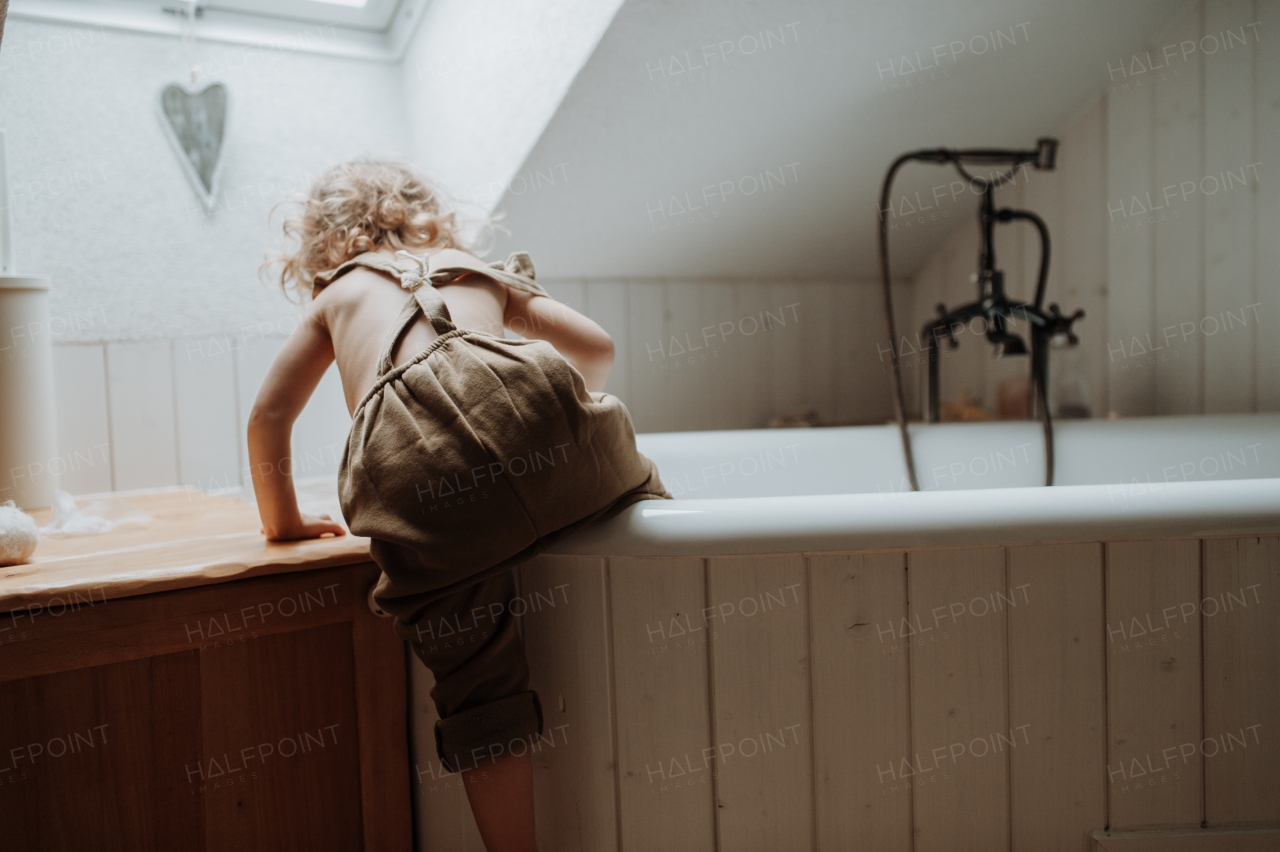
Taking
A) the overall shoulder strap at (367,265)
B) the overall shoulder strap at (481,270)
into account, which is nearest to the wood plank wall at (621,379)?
the overall shoulder strap at (367,265)

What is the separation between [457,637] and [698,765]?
252 millimetres

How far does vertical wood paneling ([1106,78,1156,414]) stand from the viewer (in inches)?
56.2

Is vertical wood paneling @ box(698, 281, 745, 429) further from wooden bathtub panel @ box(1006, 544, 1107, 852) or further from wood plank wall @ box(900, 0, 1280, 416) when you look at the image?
wooden bathtub panel @ box(1006, 544, 1107, 852)

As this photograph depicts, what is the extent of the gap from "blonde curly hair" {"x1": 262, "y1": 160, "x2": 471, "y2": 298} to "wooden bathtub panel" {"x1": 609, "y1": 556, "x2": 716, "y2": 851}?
0.51m

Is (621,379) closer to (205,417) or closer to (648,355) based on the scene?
(648,355)

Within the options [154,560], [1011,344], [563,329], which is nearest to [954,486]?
[1011,344]

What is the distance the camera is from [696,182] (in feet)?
4.93

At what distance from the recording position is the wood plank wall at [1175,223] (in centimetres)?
126

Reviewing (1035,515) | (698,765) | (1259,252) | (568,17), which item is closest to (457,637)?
(698,765)

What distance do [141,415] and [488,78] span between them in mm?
883

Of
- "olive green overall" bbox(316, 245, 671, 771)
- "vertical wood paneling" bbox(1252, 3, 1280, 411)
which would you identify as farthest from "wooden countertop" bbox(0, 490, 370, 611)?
"vertical wood paneling" bbox(1252, 3, 1280, 411)

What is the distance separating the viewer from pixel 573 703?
72 centimetres

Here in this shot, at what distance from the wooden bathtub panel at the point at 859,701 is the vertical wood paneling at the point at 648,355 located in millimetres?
1104

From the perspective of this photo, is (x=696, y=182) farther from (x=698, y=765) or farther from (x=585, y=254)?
(x=698, y=765)
